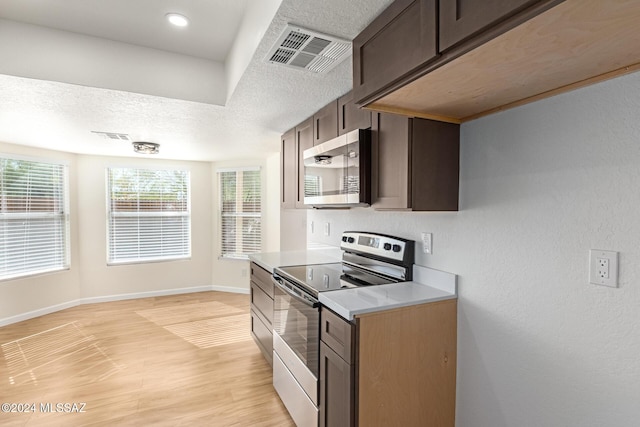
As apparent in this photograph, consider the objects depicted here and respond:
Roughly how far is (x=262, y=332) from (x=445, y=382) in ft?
5.72

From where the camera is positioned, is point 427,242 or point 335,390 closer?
point 335,390

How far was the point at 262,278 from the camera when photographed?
2.88m

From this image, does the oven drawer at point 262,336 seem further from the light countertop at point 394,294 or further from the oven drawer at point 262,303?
the light countertop at point 394,294

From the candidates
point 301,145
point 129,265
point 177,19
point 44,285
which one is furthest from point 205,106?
point 44,285

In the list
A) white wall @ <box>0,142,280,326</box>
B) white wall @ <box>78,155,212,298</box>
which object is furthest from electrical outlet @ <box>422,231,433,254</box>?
white wall @ <box>78,155,212,298</box>

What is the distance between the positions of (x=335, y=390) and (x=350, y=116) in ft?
5.34

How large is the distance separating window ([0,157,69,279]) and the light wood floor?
2.44 ft

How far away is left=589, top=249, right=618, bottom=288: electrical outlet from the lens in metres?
1.13

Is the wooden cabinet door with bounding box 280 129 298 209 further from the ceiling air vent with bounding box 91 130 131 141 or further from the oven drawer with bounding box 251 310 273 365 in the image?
the ceiling air vent with bounding box 91 130 131 141

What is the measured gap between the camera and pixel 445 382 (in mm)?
1703

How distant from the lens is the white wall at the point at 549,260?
1.12 metres

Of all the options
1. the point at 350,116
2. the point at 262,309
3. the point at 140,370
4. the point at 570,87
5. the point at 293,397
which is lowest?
the point at 140,370

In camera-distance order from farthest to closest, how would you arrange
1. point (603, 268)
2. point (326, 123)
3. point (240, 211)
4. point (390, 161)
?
point (240, 211) → point (326, 123) → point (390, 161) → point (603, 268)

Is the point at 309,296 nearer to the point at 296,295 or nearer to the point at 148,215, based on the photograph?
the point at 296,295
